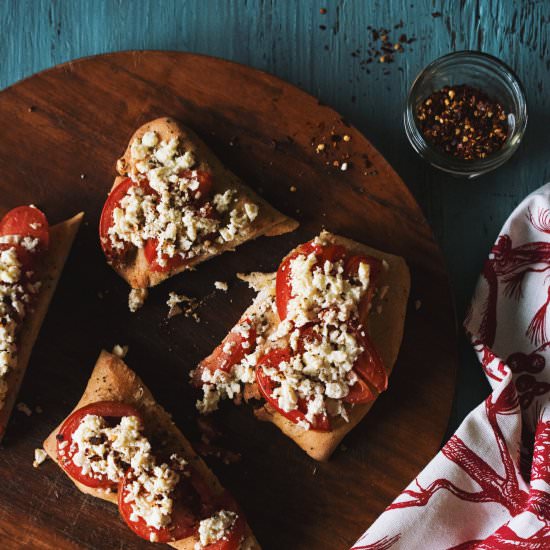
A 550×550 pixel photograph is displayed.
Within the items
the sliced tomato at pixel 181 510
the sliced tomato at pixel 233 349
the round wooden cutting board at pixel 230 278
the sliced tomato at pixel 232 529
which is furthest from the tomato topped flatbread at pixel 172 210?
the sliced tomato at pixel 232 529

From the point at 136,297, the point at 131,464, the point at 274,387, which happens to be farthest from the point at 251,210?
the point at 131,464

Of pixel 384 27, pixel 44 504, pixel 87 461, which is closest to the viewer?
pixel 87 461

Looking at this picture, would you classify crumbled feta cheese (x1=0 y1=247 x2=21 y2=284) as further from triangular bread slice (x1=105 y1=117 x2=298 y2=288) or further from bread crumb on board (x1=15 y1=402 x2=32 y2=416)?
bread crumb on board (x1=15 y1=402 x2=32 y2=416)

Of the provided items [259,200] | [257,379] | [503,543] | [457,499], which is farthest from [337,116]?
[503,543]

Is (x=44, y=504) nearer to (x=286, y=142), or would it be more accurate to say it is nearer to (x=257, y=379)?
(x=257, y=379)

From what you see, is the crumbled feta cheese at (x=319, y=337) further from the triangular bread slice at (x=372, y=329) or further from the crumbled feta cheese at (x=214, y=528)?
the crumbled feta cheese at (x=214, y=528)

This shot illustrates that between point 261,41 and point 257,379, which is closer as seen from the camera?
point 257,379

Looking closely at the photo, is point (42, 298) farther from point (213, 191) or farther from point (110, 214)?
point (213, 191)
